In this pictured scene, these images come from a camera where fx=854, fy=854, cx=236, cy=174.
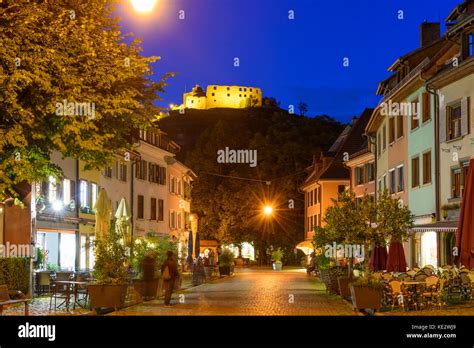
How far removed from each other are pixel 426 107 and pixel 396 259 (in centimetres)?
1115

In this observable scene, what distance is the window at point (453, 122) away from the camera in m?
32.3

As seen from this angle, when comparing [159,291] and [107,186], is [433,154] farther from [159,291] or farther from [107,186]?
[107,186]

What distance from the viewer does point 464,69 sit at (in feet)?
101

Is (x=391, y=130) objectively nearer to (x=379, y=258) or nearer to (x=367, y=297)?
(x=379, y=258)

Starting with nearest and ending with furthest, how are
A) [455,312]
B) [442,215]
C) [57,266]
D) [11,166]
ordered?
[11,166] → [455,312] → [442,215] → [57,266]

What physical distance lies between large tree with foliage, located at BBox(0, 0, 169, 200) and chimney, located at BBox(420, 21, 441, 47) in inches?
1055

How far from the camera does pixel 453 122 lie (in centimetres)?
3278

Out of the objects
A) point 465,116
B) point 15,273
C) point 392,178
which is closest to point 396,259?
point 465,116

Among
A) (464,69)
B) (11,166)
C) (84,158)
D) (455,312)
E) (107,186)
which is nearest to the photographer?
(11,166)

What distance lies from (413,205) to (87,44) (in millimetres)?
24032

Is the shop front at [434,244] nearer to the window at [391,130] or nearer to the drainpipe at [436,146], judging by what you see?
the drainpipe at [436,146]

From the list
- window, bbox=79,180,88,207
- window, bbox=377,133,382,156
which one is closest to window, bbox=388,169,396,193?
window, bbox=377,133,382,156

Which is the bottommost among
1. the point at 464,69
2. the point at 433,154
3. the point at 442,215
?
the point at 442,215

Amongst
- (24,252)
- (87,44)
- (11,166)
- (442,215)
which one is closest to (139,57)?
(87,44)
